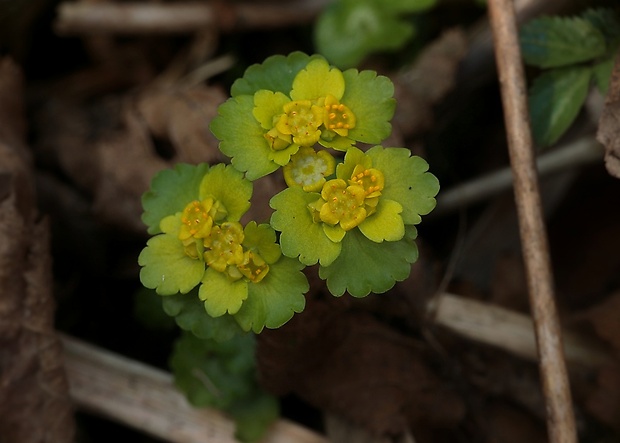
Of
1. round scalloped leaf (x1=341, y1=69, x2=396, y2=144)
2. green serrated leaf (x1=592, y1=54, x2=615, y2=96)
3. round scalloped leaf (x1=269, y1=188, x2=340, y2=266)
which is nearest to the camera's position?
round scalloped leaf (x1=269, y1=188, x2=340, y2=266)

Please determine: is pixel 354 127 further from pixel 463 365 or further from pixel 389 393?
pixel 463 365

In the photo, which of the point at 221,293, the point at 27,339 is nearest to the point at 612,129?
the point at 221,293

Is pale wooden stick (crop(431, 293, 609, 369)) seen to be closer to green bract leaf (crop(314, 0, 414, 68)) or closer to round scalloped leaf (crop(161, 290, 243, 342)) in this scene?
round scalloped leaf (crop(161, 290, 243, 342))

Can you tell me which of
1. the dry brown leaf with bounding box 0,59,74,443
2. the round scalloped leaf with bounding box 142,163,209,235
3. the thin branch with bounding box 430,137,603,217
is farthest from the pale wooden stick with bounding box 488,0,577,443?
the dry brown leaf with bounding box 0,59,74,443

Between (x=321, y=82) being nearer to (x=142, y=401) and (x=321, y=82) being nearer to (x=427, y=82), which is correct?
(x=427, y=82)

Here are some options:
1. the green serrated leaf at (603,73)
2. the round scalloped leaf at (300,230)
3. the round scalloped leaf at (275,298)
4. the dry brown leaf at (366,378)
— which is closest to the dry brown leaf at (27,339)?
the dry brown leaf at (366,378)

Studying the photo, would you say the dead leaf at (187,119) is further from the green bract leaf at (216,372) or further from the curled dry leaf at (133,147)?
the green bract leaf at (216,372)

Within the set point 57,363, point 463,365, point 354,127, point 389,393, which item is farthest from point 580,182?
point 57,363
